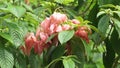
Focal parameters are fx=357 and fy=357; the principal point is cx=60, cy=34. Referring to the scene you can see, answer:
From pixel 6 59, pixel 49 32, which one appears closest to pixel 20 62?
pixel 6 59

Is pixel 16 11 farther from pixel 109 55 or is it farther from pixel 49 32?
pixel 109 55

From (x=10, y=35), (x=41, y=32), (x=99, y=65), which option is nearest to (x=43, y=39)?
(x=41, y=32)

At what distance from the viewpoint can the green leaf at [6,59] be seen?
5.11ft

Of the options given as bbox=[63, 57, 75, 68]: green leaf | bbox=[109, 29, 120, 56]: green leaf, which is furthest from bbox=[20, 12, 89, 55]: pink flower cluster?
bbox=[109, 29, 120, 56]: green leaf

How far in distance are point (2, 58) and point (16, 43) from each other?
100 millimetres

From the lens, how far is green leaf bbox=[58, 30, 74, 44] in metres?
1.48

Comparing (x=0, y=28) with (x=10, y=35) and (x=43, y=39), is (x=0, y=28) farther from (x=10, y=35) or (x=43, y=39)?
(x=43, y=39)

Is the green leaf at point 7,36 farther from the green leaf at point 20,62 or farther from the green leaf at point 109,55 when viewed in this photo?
the green leaf at point 109,55

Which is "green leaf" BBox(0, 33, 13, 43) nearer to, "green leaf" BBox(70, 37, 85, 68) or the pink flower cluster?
the pink flower cluster

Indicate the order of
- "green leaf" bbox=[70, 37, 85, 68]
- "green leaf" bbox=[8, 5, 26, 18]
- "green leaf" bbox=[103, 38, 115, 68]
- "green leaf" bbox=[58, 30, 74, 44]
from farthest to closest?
"green leaf" bbox=[103, 38, 115, 68]
"green leaf" bbox=[8, 5, 26, 18]
"green leaf" bbox=[70, 37, 85, 68]
"green leaf" bbox=[58, 30, 74, 44]

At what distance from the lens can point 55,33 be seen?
154 centimetres

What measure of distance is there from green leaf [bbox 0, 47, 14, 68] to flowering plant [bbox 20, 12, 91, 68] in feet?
0.29

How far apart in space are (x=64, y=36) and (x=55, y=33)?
0.06 meters

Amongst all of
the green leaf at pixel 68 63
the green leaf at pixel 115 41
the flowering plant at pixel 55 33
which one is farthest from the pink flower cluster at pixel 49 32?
the green leaf at pixel 115 41
